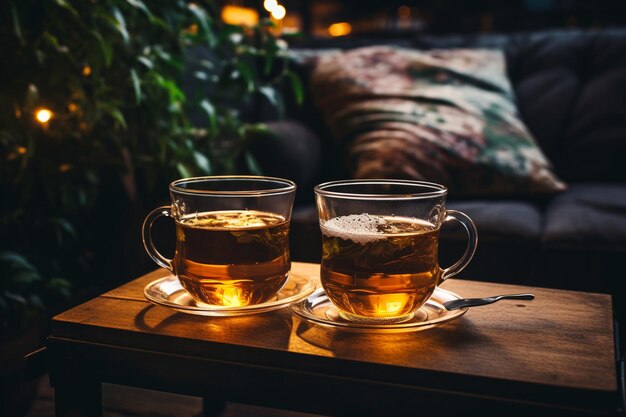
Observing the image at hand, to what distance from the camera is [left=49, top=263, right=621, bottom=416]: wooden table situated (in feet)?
1.86

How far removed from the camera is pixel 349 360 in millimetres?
602

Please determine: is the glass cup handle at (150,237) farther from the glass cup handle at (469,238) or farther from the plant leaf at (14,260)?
the plant leaf at (14,260)

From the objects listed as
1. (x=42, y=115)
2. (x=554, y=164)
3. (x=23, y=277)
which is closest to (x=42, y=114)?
(x=42, y=115)

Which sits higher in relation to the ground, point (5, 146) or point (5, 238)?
point (5, 146)

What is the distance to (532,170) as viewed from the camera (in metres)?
Result: 1.73

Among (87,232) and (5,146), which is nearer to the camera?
(5,146)

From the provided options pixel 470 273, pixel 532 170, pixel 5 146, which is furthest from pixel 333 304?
pixel 532 170

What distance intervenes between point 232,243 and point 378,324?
18 cm

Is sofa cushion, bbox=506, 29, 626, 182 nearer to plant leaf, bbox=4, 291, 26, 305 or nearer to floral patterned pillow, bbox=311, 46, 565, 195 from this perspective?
floral patterned pillow, bbox=311, 46, 565, 195

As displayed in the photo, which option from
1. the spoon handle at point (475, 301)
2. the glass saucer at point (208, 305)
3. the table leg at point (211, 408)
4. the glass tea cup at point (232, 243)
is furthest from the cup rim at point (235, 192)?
the table leg at point (211, 408)

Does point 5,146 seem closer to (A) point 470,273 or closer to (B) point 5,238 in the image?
(B) point 5,238

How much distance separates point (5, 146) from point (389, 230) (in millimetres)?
1091

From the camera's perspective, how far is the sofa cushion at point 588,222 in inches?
55.0

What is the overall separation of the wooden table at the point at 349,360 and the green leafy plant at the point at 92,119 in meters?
0.75
